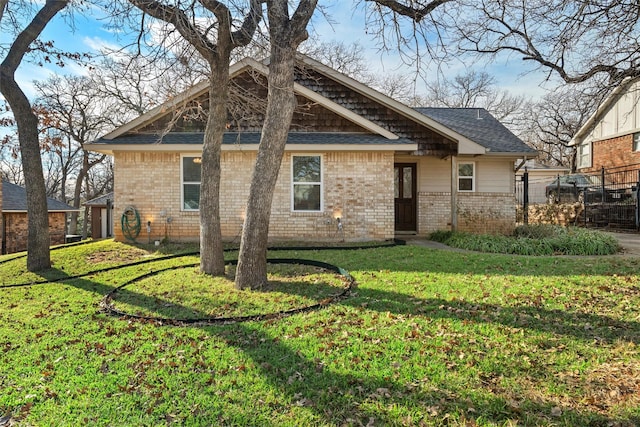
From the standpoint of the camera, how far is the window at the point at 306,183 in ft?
36.3

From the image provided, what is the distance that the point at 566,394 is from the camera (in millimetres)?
2938

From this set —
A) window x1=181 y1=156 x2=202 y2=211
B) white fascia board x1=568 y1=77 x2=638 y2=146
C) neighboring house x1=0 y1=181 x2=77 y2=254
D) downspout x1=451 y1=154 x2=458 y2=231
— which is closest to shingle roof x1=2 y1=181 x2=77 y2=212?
neighboring house x1=0 y1=181 x2=77 y2=254

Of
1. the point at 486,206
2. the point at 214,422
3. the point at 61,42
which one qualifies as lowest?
the point at 214,422

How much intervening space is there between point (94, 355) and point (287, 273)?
3801mm

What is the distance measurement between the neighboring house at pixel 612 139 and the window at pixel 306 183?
15.7m

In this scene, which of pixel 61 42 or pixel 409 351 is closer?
pixel 409 351

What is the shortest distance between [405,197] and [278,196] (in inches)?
206

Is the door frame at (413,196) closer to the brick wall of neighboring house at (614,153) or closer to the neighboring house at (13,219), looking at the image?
the brick wall of neighboring house at (614,153)

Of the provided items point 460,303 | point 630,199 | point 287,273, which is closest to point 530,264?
point 460,303

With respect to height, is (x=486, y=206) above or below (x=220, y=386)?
above

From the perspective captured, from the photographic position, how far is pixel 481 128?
1471 centimetres

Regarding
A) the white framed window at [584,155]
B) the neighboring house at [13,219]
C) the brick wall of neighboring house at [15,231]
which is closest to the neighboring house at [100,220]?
the neighboring house at [13,219]

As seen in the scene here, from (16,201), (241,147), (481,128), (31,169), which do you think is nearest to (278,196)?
(241,147)

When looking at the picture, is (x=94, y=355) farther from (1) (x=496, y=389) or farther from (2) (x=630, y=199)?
(2) (x=630, y=199)
